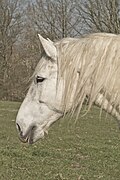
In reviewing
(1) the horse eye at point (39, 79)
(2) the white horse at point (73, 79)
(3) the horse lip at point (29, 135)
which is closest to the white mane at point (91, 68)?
(2) the white horse at point (73, 79)

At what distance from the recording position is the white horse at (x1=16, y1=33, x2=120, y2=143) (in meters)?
3.64

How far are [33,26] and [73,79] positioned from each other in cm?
3595

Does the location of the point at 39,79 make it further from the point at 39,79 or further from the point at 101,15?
the point at 101,15

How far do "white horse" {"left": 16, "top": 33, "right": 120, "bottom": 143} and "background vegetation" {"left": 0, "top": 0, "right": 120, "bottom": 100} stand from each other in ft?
91.0

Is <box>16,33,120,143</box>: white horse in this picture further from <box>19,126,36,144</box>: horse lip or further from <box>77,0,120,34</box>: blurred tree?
<box>77,0,120,34</box>: blurred tree

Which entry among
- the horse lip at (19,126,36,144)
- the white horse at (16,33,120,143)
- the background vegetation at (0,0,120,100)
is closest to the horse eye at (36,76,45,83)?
the white horse at (16,33,120,143)

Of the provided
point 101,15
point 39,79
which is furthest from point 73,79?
point 101,15

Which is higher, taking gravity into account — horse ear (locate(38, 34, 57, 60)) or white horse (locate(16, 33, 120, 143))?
horse ear (locate(38, 34, 57, 60))

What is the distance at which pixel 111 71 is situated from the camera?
3611 mm

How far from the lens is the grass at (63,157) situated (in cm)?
721

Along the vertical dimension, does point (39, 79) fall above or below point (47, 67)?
below

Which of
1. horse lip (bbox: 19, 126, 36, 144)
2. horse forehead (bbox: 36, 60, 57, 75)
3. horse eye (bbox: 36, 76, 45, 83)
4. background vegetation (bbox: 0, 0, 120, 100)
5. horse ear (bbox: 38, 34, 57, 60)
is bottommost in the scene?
background vegetation (bbox: 0, 0, 120, 100)

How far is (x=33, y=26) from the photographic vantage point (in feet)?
128

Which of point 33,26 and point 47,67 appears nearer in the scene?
point 47,67
